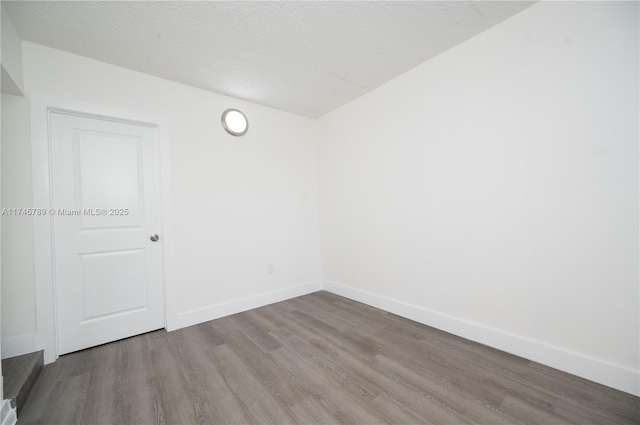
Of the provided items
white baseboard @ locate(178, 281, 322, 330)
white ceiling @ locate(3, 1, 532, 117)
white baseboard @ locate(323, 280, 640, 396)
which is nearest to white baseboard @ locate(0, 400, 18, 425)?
white baseboard @ locate(178, 281, 322, 330)

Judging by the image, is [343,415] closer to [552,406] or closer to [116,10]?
[552,406]

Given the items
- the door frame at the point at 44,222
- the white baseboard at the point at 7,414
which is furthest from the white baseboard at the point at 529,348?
the door frame at the point at 44,222

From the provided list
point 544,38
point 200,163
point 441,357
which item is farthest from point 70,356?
point 544,38

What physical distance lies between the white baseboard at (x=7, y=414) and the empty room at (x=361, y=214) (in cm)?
2

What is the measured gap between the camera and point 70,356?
2.12m

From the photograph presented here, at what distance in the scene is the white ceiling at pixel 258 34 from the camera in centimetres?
178

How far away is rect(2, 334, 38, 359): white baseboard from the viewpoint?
189 centimetres

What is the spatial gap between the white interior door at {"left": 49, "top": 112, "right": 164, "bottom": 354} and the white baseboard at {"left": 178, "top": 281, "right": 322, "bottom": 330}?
0.89 feet

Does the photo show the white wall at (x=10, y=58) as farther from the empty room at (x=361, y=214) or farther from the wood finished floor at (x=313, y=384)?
the wood finished floor at (x=313, y=384)

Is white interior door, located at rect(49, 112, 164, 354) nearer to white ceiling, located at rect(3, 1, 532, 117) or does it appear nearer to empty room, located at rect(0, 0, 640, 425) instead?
empty room, located at rect(0, 0, 640, 425)

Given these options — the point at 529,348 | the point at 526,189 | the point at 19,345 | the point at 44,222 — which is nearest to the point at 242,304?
the point at 19,345

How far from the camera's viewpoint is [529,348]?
1.89 m

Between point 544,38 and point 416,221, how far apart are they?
167 centimetres

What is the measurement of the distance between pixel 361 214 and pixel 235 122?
1.90 m
